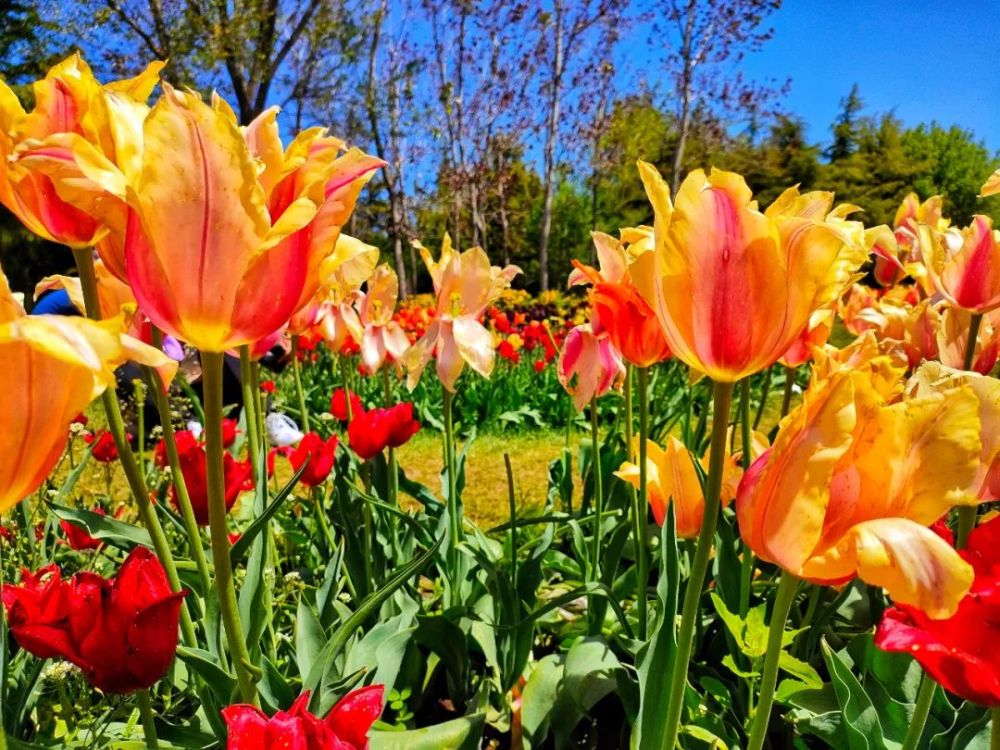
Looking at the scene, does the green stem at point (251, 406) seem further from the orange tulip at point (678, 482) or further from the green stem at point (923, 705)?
the green stem at point (923, 705)

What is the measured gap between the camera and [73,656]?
85 cm

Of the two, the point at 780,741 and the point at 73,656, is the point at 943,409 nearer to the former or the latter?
the point at 73,656

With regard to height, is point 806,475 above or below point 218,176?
below

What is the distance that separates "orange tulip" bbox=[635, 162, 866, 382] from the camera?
72 centimetres

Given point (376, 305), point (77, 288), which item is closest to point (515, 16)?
point (376, 305)

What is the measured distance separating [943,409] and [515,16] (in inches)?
782

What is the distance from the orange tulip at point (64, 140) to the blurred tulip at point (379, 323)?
1.40m

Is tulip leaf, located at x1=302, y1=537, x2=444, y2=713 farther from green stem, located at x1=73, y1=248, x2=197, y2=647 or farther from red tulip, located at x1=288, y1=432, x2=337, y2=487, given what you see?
red tulip, located at x1=288, y1=432, x2=337, y2=487

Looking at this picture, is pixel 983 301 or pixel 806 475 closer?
pixel 806 475

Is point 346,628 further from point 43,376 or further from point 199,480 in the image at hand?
point 199,480

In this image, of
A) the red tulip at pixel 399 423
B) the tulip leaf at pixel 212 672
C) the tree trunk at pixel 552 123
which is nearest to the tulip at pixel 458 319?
the red tulip at pixel 399 423

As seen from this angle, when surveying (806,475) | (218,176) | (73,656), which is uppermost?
(218,176)

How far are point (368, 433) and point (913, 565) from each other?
1495 millimetres

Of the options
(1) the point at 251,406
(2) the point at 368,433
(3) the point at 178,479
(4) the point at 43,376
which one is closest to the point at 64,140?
(4) the point at 43,376
